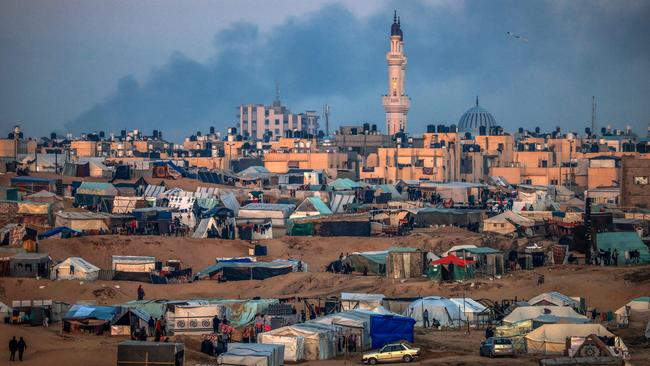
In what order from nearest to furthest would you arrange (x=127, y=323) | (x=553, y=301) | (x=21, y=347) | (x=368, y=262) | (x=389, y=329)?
(x=21, y=347), (x=389, y=329), (x=127, y=323), (x=553, y=301), (x=368, y=262)

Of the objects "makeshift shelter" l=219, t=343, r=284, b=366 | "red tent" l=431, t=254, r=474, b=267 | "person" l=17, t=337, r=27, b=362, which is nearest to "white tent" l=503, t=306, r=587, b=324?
"red tent" l=431, t=254, r=474, b=267

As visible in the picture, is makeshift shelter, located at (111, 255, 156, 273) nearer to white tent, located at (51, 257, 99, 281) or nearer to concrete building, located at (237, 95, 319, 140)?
white tent, located at (51, 257, 99, 281)

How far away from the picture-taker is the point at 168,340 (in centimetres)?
3064

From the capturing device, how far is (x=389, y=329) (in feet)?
103

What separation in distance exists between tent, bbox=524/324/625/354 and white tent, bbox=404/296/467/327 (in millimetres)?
4090

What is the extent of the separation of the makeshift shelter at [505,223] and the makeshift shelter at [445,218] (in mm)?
3680

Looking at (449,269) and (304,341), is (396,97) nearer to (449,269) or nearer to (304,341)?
(449,269)

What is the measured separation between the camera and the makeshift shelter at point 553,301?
114 feet

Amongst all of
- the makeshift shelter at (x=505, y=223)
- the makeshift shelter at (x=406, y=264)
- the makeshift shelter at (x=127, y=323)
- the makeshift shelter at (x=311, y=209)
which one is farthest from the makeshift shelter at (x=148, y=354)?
the makeshift shelter at (x=311, y=209)

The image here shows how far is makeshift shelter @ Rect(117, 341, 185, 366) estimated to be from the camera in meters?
26.5

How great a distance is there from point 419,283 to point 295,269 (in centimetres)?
608

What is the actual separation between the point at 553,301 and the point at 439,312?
2.91 meters

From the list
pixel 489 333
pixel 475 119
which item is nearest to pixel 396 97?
pixel 475 119

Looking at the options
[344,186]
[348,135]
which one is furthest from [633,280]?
[348,135]
